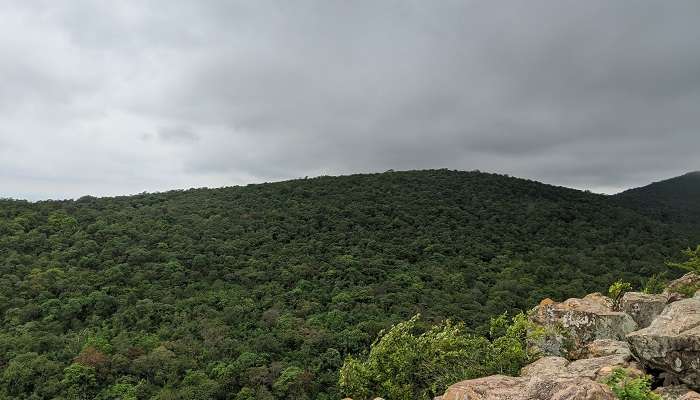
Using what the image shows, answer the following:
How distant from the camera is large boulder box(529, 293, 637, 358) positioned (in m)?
17.0

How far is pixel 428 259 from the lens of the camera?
6738 centimetres

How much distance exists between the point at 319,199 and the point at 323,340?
167ft

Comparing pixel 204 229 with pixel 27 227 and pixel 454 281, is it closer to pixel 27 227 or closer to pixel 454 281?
pixel 27 227

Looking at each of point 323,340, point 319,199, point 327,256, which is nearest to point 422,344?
point 323,340

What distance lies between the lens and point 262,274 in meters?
56.9

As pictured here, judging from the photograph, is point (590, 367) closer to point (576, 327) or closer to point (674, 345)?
point (674, 345)

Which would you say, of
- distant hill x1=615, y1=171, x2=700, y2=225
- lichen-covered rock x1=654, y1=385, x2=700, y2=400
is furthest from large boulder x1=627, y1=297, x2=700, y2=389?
distant hill x1=615, y1=171, x2=700, y2=225

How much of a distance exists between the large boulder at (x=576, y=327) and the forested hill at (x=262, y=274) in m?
23.3

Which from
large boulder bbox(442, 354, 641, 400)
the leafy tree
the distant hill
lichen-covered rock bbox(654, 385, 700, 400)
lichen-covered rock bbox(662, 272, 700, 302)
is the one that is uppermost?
the distant hill

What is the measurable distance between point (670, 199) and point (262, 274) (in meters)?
150

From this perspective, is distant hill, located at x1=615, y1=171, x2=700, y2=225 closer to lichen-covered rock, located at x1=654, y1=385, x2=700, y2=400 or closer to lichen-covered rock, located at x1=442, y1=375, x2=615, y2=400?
lichen-covered rock, located at x1=654, y1=385, x2=700, y2=400

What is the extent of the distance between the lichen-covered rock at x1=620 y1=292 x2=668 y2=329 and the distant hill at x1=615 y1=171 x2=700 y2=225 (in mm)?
112604

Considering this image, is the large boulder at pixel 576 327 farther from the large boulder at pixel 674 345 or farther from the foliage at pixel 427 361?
the large boulder at pixel 674 345

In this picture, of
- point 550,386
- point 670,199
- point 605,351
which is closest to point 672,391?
point 605,351
